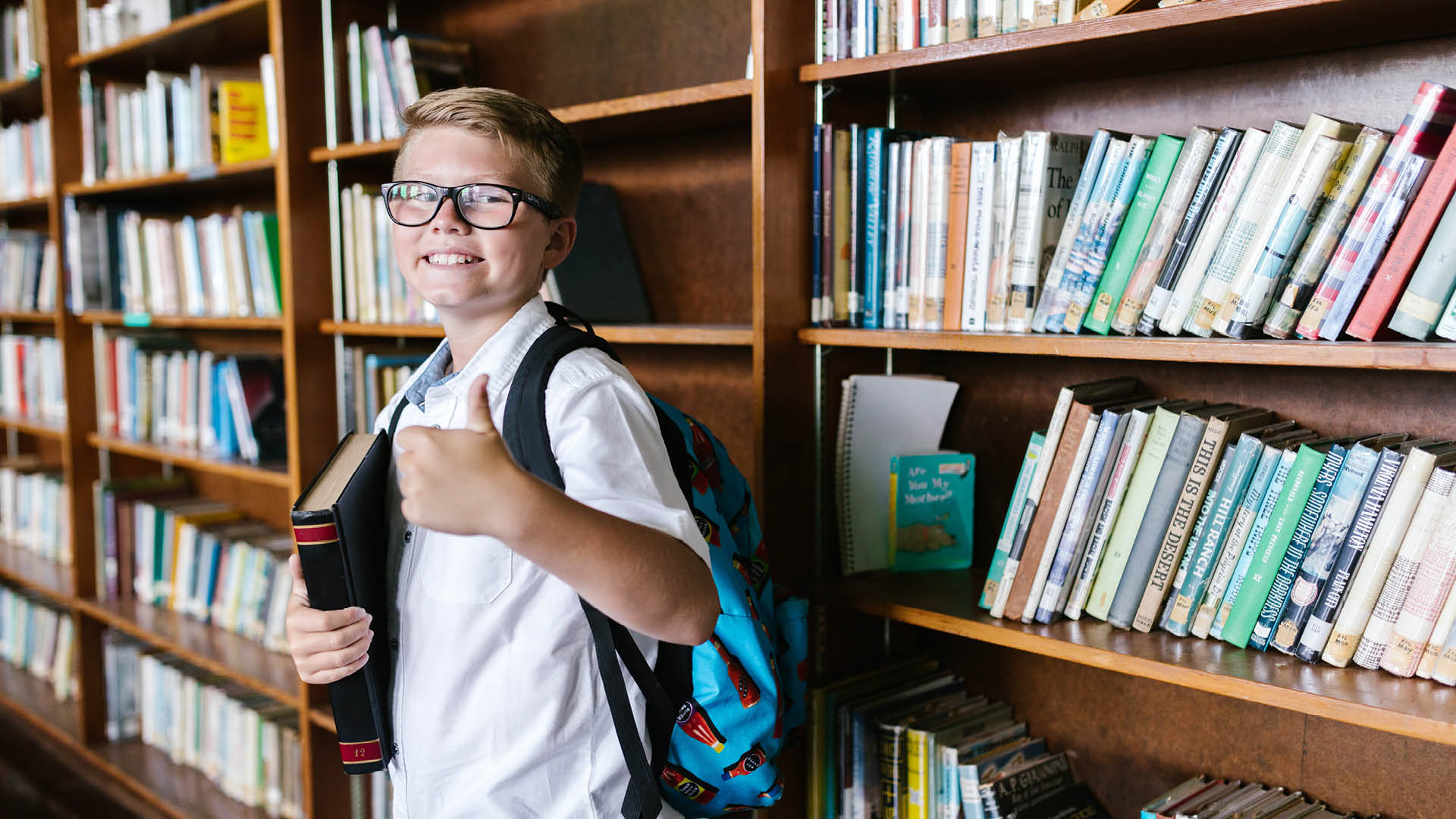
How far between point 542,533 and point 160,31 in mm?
2306

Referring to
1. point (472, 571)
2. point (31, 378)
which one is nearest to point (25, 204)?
point (31, 378)

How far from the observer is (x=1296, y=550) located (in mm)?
1237

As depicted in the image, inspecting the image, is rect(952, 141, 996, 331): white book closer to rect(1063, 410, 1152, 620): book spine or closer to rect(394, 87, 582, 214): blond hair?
rect(1063, 410, 1152, 620): book spine

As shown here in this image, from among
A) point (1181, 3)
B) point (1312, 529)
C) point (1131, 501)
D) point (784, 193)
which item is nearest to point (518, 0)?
point (784, 193)

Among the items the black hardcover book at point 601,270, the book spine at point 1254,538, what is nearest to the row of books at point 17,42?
the black hardcover book at point 601,270

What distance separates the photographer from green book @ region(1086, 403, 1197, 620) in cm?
133

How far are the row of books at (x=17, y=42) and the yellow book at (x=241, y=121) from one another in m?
1.00

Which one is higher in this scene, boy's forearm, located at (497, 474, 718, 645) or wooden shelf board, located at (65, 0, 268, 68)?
wooden shelf board, located at (65, 0, 268, 68)

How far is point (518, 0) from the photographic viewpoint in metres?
2.31

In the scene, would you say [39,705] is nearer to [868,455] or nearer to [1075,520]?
[868,455]

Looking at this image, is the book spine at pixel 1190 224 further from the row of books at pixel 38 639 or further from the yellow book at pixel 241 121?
the row of books at pixel 38 639

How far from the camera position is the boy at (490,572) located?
45.3 inches

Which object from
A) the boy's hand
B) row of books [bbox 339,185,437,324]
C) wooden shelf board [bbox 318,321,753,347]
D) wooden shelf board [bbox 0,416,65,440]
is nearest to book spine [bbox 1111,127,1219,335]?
wooden shelf board [bbox 318,321,753,347]

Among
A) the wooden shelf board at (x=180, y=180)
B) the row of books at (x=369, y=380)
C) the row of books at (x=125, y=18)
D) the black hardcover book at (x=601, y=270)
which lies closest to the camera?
the black hardcover book at (x=601, y=270)
